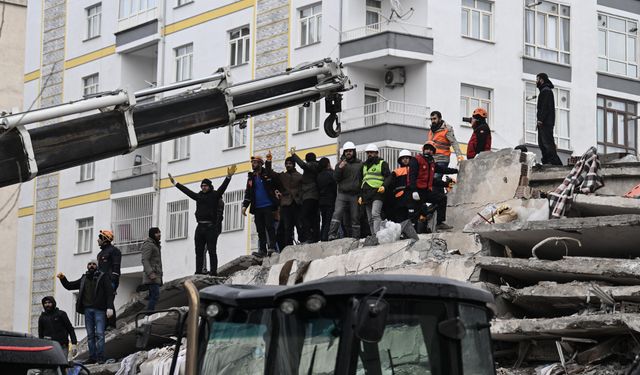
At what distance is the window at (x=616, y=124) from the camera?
128 feet

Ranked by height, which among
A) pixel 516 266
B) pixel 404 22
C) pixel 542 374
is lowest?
pixel 542 374

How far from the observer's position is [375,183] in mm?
20125

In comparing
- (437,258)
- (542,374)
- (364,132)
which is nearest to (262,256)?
(437,258)

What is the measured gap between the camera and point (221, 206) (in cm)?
2356

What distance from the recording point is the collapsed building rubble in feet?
50.8

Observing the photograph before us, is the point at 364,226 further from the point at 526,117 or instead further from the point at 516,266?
the point at 526,117

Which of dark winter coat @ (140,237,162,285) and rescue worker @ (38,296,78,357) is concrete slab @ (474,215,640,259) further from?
rescue worker @ (38,296,78,357)

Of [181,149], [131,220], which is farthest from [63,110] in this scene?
[131,220]

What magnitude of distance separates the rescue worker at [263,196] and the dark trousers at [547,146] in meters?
4.46

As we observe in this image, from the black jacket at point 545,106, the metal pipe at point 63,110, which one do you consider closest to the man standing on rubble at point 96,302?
the metal pipe at point 63,110

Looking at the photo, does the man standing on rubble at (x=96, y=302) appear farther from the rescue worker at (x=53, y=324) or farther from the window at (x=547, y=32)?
the window at (x=547, y=32)

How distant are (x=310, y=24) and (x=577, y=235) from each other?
20.4 meters

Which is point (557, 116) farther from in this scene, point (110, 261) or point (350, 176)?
point (110, 261)

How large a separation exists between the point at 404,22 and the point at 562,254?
60.0ft
